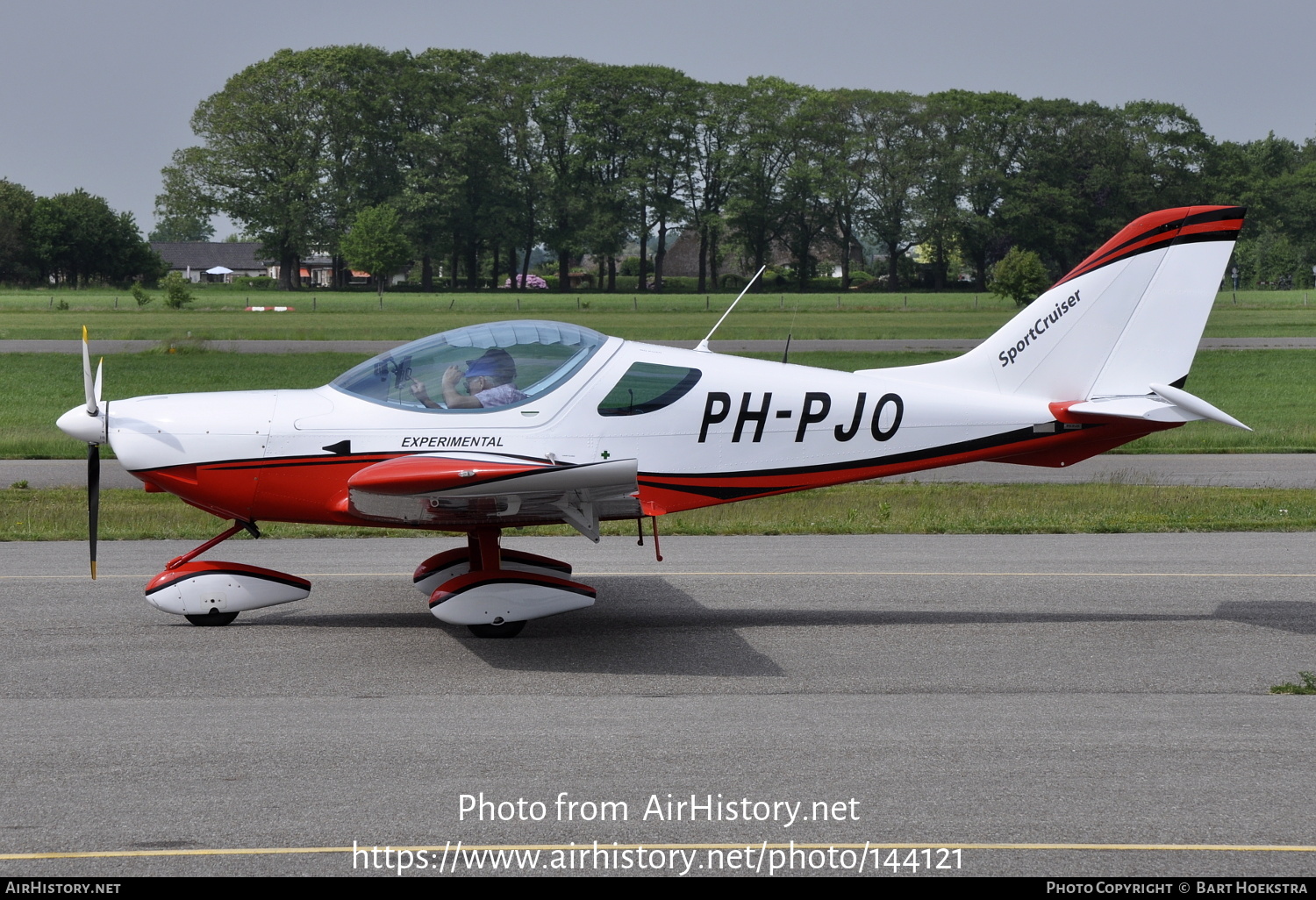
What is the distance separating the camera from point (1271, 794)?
5.24 metres

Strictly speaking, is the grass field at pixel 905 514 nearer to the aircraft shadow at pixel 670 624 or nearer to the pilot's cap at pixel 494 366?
the aircraft shadow at pixel 670 624

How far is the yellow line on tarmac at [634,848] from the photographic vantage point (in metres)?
4.62

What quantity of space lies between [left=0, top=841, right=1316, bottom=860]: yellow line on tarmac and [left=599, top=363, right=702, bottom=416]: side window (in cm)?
392

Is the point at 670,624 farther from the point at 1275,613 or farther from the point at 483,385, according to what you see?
the point at 1275,613

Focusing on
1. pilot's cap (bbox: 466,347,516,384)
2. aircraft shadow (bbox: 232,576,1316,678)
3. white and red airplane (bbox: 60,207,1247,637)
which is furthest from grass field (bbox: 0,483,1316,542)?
pilot's cap (bbox: 466,347,516,384)

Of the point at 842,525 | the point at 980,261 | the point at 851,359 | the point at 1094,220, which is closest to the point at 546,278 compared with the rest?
the point at 980,261

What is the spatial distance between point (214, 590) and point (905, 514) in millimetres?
7852

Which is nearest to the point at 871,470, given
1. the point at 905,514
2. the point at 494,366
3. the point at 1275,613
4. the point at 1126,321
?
the point at 1126,321

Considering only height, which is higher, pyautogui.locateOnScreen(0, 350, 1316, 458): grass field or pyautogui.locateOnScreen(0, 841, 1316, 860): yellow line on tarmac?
pyautogui.locateOnScreen(0, 350, 1316, 458): grass field

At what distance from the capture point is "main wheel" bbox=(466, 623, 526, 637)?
8.08 metres

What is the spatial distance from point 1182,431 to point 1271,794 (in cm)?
1864

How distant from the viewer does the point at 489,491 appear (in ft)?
23.6

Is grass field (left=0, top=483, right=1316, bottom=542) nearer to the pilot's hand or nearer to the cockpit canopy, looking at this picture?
the cockpit canopy
